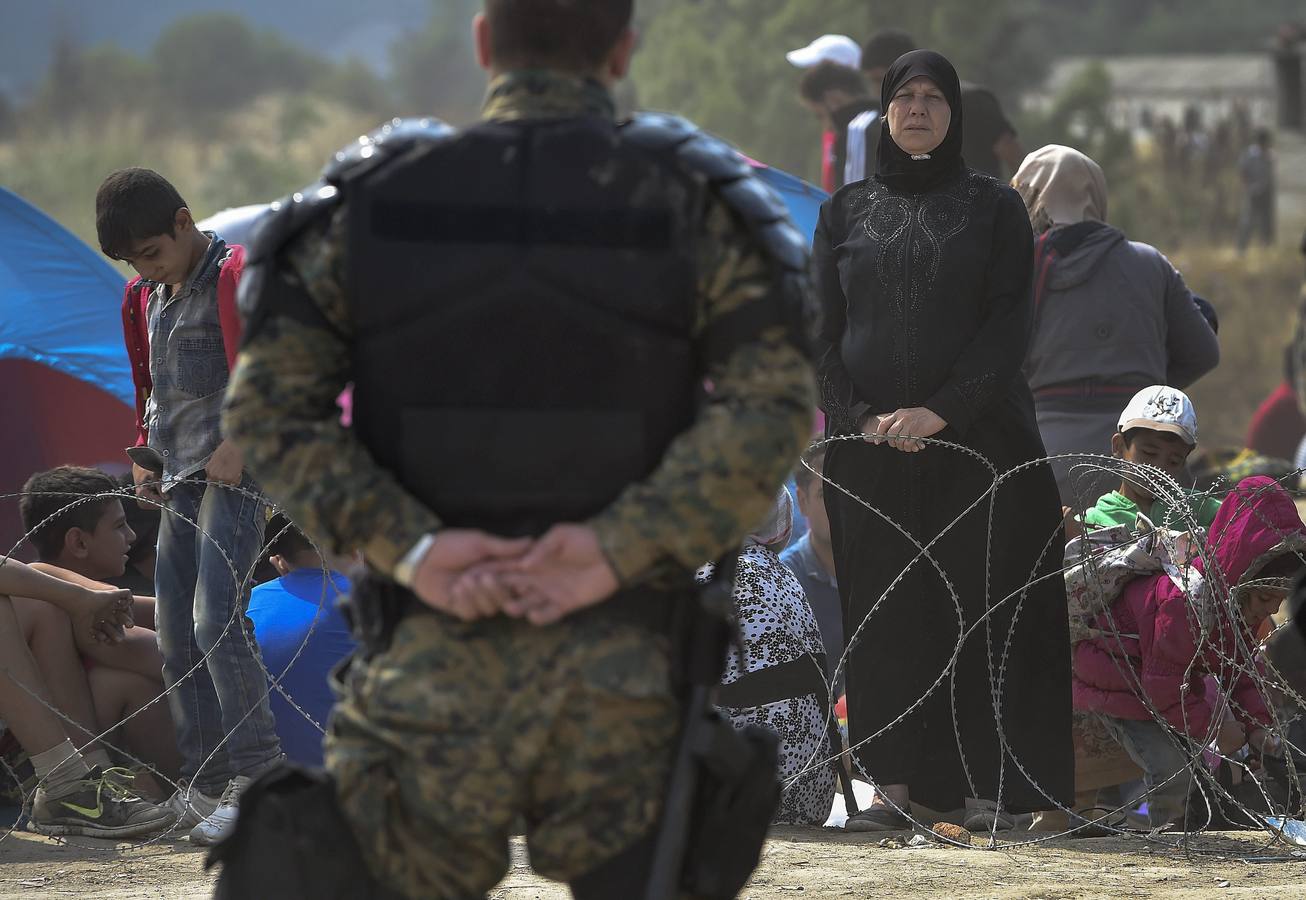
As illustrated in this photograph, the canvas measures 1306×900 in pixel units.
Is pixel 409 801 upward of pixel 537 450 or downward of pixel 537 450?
downward

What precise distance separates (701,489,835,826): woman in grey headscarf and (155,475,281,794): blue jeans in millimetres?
1260

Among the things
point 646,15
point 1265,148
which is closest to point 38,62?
point 646,15

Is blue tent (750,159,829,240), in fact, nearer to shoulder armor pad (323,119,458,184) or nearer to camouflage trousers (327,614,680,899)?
shoulder armor pad (323,119,458,184)

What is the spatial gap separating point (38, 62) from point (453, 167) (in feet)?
365

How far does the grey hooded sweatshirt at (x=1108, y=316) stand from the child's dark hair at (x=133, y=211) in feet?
8.56

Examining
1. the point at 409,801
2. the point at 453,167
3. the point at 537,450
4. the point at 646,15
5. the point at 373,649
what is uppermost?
the point at 646,15

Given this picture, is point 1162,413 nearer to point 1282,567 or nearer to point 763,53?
point 1282,567

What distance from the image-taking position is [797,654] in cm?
527

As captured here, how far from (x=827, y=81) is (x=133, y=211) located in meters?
3.87

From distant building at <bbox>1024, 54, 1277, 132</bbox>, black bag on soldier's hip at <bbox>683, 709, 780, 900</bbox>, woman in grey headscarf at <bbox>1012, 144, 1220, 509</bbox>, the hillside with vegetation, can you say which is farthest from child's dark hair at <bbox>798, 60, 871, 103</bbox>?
distant building at <bbox>1024, 54, 1277, 132</bbox>

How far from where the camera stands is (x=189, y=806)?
5.12 m

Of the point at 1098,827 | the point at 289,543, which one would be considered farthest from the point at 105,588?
the point at 1098,827

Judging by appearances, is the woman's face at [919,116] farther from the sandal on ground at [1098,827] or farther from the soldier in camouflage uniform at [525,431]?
the soldier in camouflage uniform at [525,431]

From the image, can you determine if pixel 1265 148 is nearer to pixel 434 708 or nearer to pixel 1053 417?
pixel 1053 417
